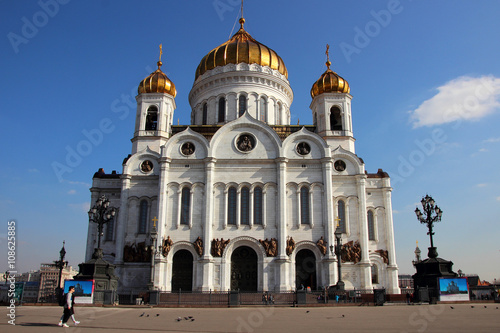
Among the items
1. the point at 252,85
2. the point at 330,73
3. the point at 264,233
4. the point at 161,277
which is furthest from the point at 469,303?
the point at 252,85

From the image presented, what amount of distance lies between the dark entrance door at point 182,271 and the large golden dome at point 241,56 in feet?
56.3

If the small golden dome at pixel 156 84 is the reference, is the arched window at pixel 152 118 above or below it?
below

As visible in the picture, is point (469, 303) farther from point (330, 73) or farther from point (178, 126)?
point (178, 126)

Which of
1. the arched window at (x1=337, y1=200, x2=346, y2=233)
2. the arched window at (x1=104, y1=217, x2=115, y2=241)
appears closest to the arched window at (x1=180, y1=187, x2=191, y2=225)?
the arched window at (x1=104, y1=217, x2=115, y2=241)

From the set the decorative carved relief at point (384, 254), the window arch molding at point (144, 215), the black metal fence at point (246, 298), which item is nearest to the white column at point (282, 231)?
the black metal fence at point (246, 298)

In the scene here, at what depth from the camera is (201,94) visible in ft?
124

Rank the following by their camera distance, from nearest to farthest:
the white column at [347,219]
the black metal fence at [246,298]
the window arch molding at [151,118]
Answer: the black metal fence at [246,298], the white column at [347,219], the window arch molding at [151,118]

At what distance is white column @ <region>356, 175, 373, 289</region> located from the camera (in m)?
28.3

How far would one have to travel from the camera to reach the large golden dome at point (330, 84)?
111 feet

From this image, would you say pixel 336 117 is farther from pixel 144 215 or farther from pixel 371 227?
pixel 144 215

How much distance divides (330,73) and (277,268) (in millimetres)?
16750

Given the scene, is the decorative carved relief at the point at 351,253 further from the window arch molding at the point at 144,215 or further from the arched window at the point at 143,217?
the arched window at the point at 143,217

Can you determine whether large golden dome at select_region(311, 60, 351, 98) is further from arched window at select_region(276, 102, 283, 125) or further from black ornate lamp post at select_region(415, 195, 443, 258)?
black ornate lamp post at select_region(415, 195, 443, 258)

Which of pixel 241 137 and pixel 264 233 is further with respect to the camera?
pixel 241 137
